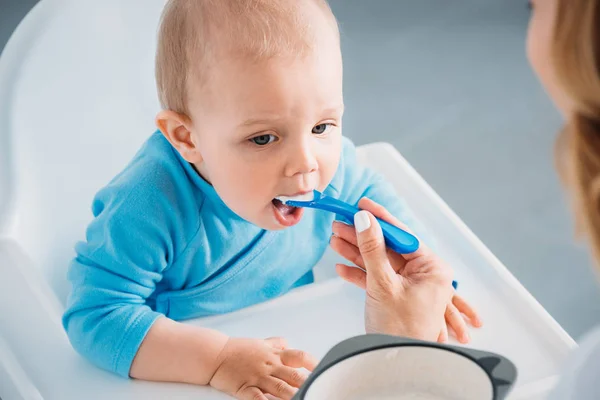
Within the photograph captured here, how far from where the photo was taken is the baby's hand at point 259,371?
870mm

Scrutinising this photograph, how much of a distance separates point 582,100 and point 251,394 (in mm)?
440

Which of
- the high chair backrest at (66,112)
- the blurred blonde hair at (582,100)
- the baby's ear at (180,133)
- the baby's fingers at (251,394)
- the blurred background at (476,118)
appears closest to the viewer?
the blurred blonde hair at (582,100)

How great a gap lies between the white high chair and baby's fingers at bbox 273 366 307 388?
0.16ft

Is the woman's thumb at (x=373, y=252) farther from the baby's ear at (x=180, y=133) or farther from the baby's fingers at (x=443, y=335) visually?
the baby's ear at (x=180, y=133)

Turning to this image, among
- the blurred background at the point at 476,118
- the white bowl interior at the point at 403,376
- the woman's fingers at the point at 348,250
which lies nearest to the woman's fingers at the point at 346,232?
the woman's fingers at the point at 348,250

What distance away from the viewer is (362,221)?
3.05ft

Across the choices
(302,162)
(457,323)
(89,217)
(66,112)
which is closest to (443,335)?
(457,323)

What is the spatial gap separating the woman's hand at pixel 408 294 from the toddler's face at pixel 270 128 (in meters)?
0.09

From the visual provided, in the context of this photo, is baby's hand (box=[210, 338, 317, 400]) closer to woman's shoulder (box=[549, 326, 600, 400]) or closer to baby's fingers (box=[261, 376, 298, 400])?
baby's fingers (box=[261, 376, 298, 400])

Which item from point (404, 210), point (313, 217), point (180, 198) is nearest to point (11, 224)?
point (180, 198)

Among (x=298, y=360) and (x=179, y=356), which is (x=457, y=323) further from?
(x=179, y=356)

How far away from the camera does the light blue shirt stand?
3.05 ft

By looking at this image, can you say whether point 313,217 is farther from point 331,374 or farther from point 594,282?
point 594,282

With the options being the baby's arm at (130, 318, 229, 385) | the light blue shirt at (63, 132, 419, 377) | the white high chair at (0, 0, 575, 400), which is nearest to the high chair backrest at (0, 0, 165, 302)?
the white high chair at (0, 0, 575, 400)
